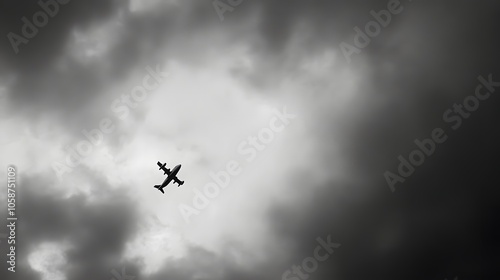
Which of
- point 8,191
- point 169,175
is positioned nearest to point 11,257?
point 8,191

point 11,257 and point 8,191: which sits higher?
point 8,191

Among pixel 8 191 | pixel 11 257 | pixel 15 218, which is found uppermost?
pixel 8 191

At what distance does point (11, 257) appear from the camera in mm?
95062

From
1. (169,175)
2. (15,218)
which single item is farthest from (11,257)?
(169,175)

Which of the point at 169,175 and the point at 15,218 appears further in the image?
the point at 169,175

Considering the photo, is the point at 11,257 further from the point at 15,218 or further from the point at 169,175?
the point at 169,175

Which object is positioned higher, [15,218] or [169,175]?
[169,175]

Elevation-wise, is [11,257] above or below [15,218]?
below

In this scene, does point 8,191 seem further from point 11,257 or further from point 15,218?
point 11,257

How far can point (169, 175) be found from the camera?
5226 inches

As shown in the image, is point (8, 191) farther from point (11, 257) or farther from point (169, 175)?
point (169, 175)

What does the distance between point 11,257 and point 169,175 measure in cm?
5536

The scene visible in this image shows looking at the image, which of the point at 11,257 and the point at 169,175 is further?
the point at 169,175

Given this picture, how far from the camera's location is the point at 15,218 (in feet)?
307
